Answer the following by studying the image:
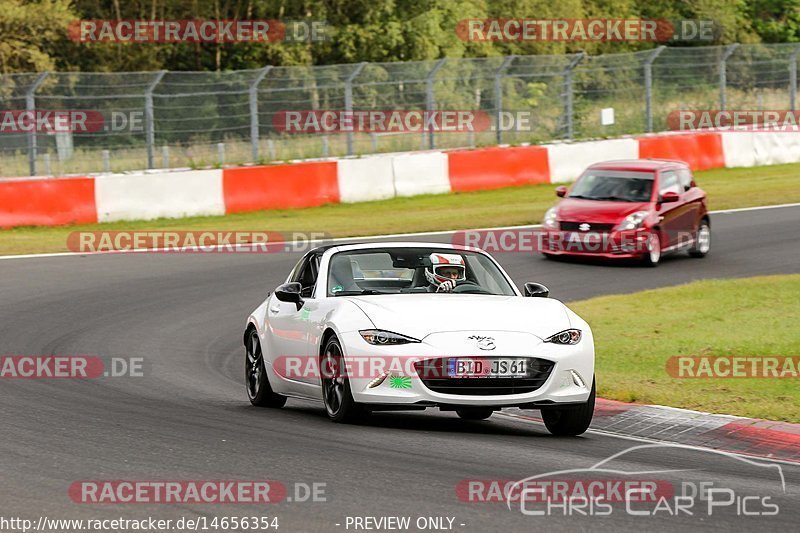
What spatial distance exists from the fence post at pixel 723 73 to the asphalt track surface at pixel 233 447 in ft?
72.4

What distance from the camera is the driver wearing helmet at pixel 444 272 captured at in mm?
11039

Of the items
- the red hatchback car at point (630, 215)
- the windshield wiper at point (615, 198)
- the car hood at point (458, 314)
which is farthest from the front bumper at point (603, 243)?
the car hood at point (458, 314)

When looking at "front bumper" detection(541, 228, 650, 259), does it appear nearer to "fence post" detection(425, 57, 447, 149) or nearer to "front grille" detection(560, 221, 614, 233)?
"front grille" detection(560, 221, 614, 233)

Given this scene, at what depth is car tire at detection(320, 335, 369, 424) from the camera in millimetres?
9969

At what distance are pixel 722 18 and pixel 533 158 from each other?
36.6 metres

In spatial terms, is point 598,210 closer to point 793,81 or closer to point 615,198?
point 615,198

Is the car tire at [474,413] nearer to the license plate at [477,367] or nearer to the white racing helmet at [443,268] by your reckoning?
the license plate at [477,367]

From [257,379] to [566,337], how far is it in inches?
121

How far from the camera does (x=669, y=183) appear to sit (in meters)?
23.1

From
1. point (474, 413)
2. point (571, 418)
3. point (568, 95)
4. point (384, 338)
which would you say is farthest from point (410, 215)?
point (384, 338)

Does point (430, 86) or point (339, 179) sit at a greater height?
point (430, 86)

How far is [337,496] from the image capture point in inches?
297

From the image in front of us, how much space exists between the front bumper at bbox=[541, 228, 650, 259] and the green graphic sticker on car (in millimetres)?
12766

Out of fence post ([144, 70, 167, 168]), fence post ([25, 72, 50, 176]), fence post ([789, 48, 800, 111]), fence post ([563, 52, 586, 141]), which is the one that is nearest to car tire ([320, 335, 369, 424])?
fence post ([25, 72, 50, 176])
